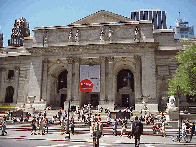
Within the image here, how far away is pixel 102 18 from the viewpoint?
42.8 meters

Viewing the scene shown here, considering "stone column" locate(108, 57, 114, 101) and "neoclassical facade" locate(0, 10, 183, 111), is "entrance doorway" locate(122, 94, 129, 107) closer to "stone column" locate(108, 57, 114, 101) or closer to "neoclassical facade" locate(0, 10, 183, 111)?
"neoclassical facade" locate(0, 10, 183, 111)

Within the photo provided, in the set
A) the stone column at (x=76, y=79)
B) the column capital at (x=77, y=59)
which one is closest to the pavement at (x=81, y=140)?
the stone column at (x=76, y=79)

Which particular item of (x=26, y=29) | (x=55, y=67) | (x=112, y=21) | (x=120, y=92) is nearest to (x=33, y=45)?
(x=55, y=67)

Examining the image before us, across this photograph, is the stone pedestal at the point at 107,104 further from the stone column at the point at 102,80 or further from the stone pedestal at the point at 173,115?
the stone pedestal at the point at 173,115

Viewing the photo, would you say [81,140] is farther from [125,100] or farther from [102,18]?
[102,18]

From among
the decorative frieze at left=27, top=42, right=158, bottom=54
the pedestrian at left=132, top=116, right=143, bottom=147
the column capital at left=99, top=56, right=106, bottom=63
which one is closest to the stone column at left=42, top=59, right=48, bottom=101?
the decorative frieze at left=27, top=42, right=158, bottom=54

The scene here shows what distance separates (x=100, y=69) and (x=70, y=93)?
7493 mm

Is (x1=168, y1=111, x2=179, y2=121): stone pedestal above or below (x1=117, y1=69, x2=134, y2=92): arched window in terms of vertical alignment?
below

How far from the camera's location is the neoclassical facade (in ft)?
123

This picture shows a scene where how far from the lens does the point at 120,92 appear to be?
42469 mm

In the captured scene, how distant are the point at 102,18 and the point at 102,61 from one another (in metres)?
10.4

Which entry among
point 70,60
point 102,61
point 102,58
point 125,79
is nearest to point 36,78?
point 70,60

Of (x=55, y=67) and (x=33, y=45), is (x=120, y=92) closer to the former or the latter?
(x=55, y=67)

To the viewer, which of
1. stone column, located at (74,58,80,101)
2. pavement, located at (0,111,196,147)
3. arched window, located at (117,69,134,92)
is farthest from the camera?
arched window, located at (117,69,134,92)
